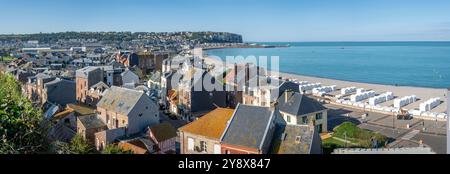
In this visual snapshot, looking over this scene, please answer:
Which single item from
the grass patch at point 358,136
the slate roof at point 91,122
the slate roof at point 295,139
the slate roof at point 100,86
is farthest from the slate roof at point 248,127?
the slate roof at point 100,86

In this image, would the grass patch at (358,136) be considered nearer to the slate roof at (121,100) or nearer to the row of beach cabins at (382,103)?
the row of beach cabins at (382,103)

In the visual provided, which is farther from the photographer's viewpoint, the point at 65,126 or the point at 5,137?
the point at 65,126

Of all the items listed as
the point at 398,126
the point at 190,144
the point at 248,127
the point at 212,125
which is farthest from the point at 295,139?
the point at 398,126

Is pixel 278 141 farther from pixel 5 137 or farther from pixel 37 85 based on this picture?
pixel 37 85

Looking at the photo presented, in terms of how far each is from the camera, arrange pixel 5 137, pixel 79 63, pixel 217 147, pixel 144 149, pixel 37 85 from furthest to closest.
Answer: pixel 79 63
pixel 37 85
pixel 144 149
pixel 217 147
pixel 5 137
